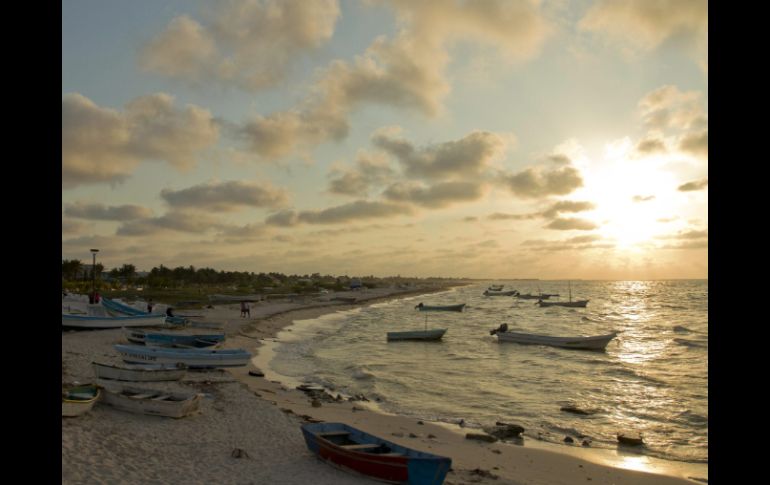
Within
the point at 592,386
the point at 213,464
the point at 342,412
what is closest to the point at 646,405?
the point at 592,386

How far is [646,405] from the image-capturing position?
27422 millimetres

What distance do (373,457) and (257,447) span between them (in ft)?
15.7

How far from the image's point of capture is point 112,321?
40719 mm

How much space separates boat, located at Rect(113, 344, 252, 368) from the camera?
93.2 ft

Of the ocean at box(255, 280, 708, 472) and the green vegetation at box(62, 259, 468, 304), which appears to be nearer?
the ocean at box(255, 280, 708, 472)

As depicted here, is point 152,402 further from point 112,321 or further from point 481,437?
point 112,321

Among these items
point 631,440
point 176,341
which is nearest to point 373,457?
point 631,440

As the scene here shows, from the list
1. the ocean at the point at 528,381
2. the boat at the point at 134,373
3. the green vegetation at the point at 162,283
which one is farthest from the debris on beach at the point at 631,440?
the green vegetation at the point at 162,283

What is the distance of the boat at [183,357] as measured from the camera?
28.4 metres

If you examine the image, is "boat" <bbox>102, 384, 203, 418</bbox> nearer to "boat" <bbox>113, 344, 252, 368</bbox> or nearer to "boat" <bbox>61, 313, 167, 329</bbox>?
"boat" <bbox>113, 344, 252, 368</bbox>

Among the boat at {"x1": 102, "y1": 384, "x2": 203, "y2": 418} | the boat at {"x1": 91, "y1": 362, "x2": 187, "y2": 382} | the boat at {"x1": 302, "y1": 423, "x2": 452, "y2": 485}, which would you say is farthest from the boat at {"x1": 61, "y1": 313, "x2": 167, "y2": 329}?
the boat at {"x1": 302, "y1": 423, "x2": 452, "y2": 485}

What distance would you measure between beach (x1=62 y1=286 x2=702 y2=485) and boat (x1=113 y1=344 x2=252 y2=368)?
285 cm
